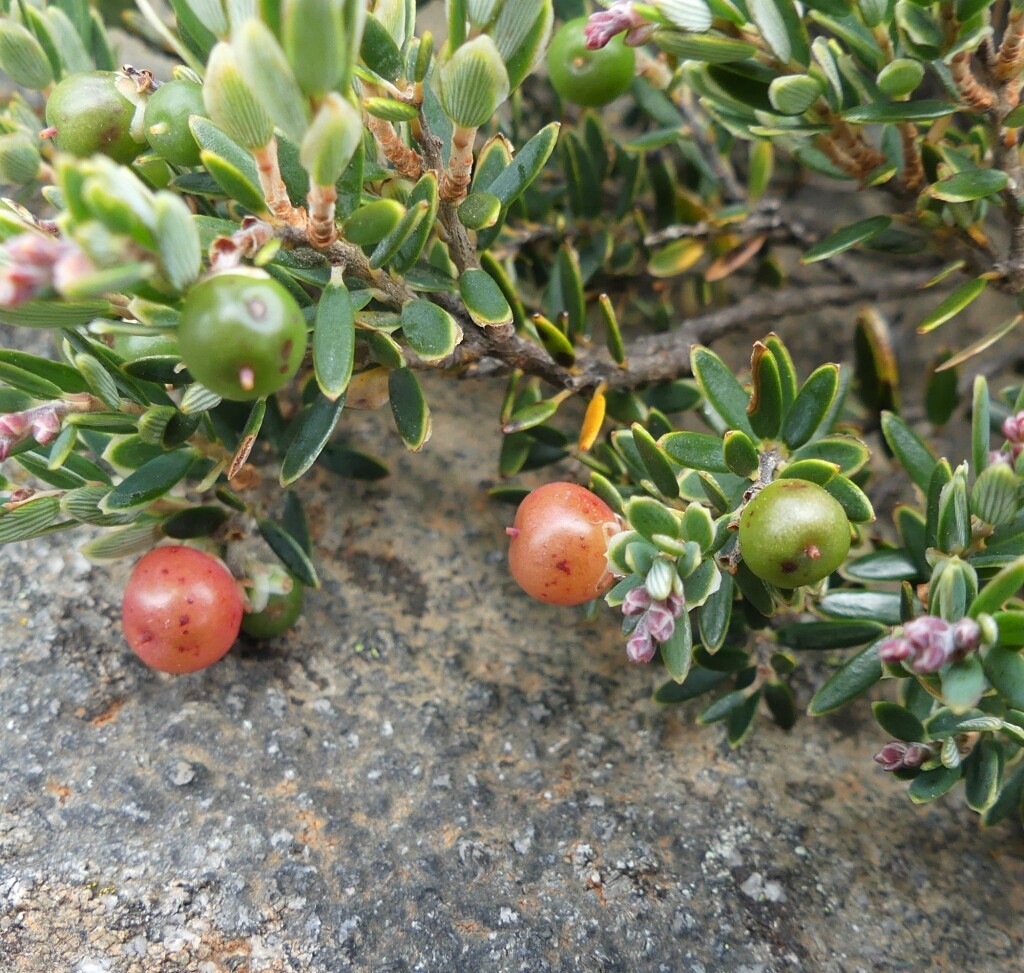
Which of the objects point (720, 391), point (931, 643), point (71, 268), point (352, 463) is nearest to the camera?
point (71, 268)

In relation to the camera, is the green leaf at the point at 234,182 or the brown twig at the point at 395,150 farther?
the brown twig at the point at 395,150

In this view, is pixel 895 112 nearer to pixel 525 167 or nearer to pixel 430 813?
pixel 525 167

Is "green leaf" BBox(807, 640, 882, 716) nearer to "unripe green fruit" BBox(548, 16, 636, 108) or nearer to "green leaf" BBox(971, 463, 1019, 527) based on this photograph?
"green leaf" BBox(971, 463, 1019, 527)

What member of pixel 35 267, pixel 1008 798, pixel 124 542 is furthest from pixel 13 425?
pixel 1008 798

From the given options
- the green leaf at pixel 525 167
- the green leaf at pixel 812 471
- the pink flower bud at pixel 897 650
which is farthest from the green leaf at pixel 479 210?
the pink flower bud at pixel 897 650

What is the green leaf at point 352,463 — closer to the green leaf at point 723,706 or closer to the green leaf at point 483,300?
the green leaf at point 483,300

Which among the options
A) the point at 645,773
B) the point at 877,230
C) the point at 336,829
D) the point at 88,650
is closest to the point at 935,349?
the point at 877,230

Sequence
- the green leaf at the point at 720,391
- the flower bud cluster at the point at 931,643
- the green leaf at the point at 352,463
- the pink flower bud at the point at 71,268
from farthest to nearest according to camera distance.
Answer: the green leaf at the point at 352,463
the green leaf at the point at 720,391
the flower bud cluster at the point at 931,643
the pink flower bud at the point at 71,268
